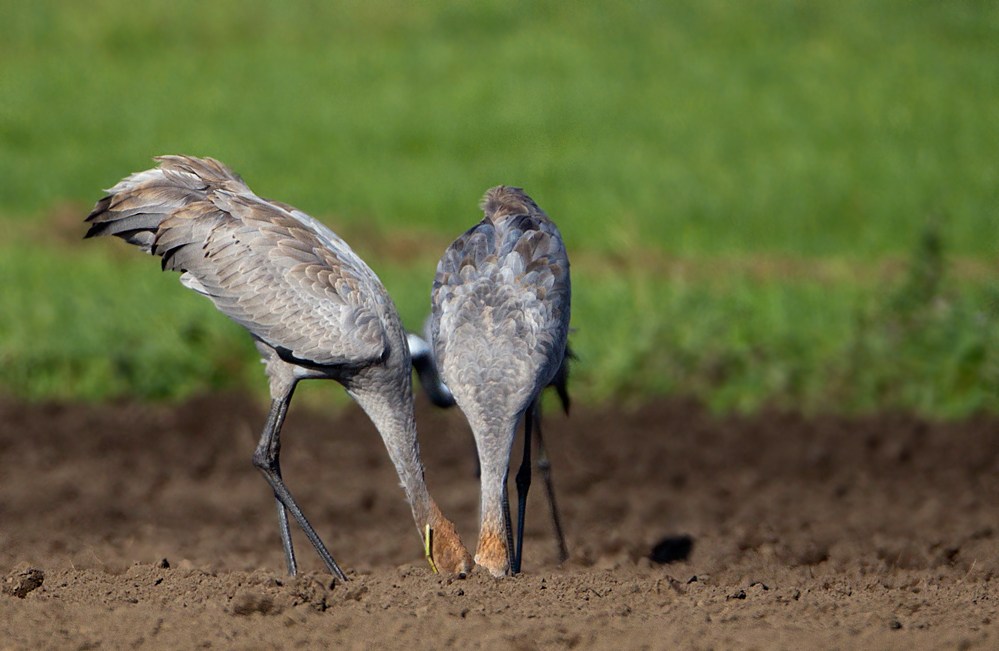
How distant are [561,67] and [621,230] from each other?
646cm

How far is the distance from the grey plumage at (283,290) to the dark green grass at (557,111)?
7.17 m

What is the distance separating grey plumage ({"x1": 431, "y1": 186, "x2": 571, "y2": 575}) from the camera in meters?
4.97

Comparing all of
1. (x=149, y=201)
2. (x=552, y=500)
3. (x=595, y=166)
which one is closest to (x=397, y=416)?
(x=552, y=500)

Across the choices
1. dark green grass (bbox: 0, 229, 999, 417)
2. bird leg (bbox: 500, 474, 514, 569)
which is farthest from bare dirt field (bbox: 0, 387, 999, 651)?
dark green grass (bbox: 0, 229, 999, 417)

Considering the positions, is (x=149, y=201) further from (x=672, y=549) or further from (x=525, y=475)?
(x=672, y=549)

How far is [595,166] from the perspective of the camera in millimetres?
14766

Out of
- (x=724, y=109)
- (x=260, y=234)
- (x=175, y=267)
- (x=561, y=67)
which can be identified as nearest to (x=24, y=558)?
(x=175, y=267)

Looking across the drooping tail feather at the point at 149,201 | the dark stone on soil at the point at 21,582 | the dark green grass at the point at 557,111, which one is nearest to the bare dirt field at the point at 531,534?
the dark stone on soil at the point at 21,582

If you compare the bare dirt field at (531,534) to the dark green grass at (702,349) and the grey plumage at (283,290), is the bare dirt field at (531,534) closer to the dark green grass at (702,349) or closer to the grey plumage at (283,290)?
the dark green grass at (702,349)

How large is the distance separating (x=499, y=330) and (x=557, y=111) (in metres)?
12.1

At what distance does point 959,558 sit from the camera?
5.56 m

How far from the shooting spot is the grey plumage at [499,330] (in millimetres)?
4969

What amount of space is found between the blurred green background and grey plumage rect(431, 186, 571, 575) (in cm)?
223

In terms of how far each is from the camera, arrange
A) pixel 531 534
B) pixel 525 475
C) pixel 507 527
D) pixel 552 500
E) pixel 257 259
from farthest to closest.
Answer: pixel 531 534 → pixel 525 475 → pixel 552 500 → pixel 257 259 → pixel 507 527
